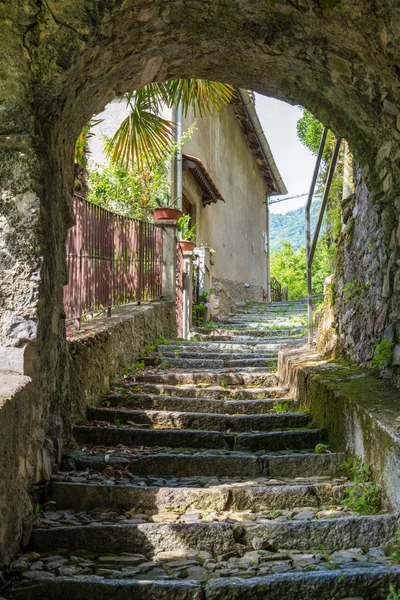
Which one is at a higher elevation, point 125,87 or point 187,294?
point 125,87

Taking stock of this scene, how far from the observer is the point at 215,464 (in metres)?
3.65

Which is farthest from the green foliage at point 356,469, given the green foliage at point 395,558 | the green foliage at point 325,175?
the green foliage at point 325,175

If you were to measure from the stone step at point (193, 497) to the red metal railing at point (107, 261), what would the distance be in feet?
5.24

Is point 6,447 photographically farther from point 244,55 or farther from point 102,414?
point 244,55

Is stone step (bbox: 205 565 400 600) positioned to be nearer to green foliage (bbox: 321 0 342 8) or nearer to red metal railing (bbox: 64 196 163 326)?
green foliage (bbox: 321 0 342 8)

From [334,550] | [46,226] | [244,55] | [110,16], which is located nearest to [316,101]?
[244,55]

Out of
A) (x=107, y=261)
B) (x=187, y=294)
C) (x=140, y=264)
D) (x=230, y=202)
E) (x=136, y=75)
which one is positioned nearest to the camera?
(x=136, y=75)

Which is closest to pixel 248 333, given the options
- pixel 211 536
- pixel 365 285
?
pixel 365 285

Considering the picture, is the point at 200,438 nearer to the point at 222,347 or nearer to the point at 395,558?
the point at 395,558

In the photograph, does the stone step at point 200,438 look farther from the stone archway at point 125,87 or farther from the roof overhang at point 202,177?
the roof overhang at point 202,177

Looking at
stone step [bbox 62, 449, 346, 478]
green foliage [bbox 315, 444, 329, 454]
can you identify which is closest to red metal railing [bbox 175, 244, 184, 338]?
green foliage [bbox 315, 444, 329, 454]

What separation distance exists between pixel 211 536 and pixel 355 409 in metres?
1.13

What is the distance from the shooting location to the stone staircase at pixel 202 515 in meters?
2.18

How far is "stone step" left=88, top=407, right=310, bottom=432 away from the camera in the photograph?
4.44 meters
